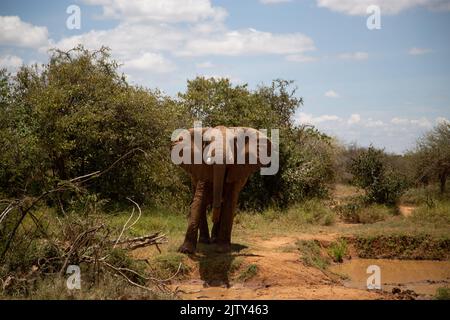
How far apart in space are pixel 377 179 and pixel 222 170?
9.62m

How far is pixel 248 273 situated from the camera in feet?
34.0

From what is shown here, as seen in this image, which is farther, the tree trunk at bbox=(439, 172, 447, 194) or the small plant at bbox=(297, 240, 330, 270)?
the tree trunk at bbox=(439, 172, 447, 194)

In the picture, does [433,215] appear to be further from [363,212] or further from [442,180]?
[442,180]

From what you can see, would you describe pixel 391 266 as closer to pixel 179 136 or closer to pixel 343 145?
pixel 179 136

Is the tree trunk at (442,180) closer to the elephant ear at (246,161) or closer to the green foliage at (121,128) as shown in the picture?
the green foliage at (121,128)

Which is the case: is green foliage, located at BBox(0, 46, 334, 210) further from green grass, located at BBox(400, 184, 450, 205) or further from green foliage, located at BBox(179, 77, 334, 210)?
green grass, located at BBox(400, 184, 450, 205)

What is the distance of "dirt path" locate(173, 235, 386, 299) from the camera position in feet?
30.4

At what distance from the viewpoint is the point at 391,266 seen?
13.1m

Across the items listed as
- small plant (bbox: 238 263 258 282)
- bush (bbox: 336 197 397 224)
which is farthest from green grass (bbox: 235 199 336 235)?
small plant (bbox: 238 263 258 282)

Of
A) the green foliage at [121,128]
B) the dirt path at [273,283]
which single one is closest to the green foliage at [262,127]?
the green foliage at [121,128]

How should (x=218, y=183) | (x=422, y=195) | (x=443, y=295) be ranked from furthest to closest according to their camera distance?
(x=422, y=195)
(x=218, y=183)
(x=443, y=295)

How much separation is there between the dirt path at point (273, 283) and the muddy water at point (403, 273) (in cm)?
106

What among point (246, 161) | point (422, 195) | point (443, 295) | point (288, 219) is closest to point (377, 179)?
point (422, 195)
